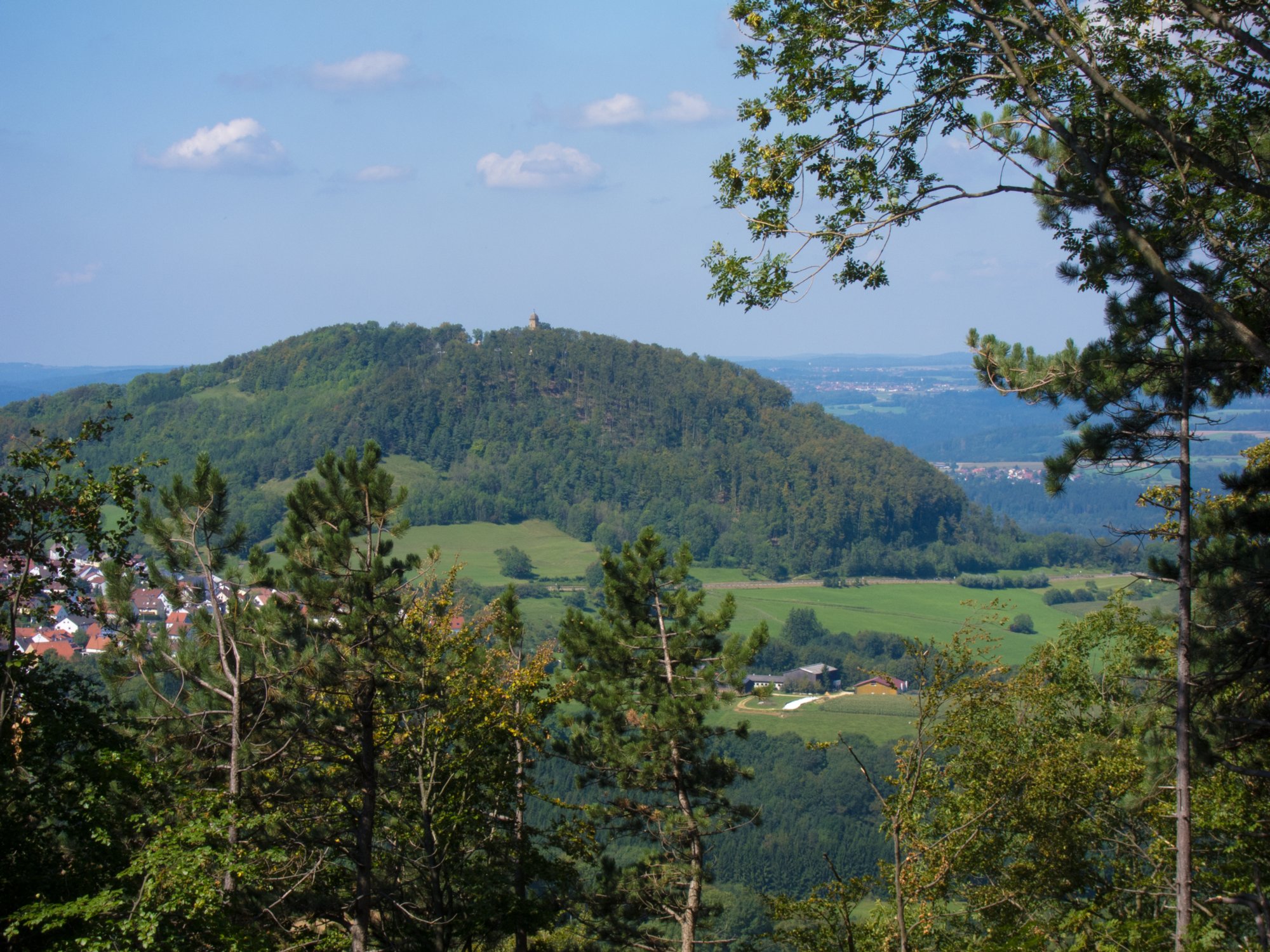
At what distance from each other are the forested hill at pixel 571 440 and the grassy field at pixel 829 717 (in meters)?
57.2

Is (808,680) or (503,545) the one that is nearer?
(808,680)

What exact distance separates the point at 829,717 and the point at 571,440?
3738 inches

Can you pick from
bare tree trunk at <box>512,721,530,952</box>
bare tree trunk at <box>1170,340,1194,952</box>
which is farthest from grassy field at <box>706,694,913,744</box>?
bare tree trunk at <box>1170,340,1194,952</box>

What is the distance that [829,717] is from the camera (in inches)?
2724

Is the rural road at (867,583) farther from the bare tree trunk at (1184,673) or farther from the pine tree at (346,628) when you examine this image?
the bare tree trunk at (1184,673)

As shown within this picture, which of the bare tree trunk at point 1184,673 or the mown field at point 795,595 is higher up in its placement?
the bare tree trunk at point 1184,673

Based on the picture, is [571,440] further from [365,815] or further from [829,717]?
[365,815]

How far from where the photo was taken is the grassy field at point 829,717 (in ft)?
210

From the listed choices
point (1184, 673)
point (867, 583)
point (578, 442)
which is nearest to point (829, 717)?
point (867, 583)

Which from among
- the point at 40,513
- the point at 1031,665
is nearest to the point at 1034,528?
the point at 1031,665

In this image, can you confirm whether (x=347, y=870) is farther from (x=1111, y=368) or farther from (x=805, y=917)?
(x=1111, y=368)

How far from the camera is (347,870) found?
42.8 ft

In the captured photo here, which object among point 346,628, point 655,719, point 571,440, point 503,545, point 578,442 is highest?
point 571,440

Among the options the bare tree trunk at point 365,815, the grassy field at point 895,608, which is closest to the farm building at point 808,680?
the grassy field at point 895,608
